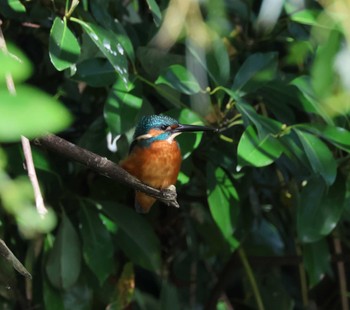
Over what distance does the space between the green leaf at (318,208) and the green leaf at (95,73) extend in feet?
1.73

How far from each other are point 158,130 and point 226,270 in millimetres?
832

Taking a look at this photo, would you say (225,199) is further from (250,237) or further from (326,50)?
(326,50)

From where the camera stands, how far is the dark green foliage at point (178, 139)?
163cm

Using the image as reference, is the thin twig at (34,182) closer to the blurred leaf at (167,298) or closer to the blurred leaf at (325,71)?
the blurred leaf at (325,71)

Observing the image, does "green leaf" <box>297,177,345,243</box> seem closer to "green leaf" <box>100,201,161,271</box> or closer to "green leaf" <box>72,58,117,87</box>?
"green leaf" <box>100,201,161,271</box>

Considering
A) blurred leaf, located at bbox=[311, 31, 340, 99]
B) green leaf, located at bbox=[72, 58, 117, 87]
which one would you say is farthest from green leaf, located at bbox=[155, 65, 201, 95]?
blurred leaf, located at bbox=[311, 31, 340, 99]

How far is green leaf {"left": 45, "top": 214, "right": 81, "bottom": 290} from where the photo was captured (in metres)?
1.79

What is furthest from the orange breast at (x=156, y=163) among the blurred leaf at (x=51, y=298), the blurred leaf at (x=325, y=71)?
the blurred leaf at (x=325, y=71)

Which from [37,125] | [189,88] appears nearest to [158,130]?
[189,88]

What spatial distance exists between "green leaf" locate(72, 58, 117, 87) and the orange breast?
0.18 meters

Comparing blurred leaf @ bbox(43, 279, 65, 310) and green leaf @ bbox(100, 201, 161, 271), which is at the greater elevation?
green leaf @ bbox(100, 201, 161, 271)

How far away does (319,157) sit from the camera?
1.64 meters

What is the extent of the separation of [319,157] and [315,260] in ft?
1.44

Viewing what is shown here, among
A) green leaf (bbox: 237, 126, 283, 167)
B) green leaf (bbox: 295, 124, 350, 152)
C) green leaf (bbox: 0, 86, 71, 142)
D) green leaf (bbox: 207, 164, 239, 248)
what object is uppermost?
green leaf (bbox: 0, 86, 71, 142)
